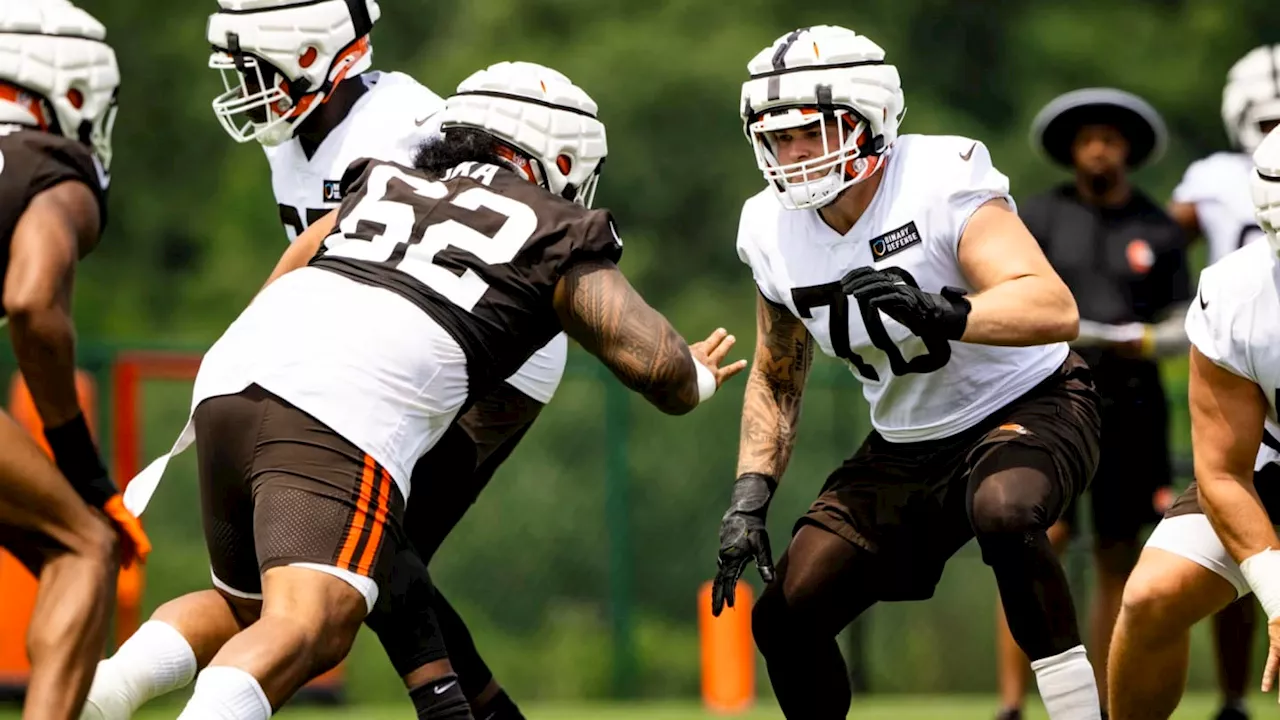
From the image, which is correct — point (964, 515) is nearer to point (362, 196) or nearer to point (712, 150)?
point (362, 196)

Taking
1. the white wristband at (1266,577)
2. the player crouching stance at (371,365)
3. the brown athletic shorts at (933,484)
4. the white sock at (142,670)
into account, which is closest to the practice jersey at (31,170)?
the player crouching stance at (371,365)

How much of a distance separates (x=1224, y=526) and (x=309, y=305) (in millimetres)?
2024

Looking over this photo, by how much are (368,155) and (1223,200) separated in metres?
2.92

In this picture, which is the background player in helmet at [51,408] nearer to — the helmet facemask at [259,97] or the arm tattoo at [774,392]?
the helmet facemask at [259,97]

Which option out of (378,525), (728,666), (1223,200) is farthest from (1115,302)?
(378,525)

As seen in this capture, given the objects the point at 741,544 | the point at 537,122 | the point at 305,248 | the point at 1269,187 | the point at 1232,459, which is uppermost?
the point at 1269,187

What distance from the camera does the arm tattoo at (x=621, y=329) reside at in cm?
445

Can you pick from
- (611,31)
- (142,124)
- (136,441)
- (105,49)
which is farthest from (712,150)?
(105,49)

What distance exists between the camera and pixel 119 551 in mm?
5367

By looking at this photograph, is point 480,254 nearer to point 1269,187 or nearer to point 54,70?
point 1269,187

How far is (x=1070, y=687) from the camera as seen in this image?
466 centimetres

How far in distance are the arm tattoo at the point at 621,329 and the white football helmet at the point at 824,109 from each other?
0.56m

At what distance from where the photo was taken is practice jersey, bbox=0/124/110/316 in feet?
17.3

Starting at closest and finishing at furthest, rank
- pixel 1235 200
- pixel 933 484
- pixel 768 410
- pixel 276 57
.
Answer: pixel 933 484 < pixel 768 410 < pixel 276 57 < pixel 1235 200
